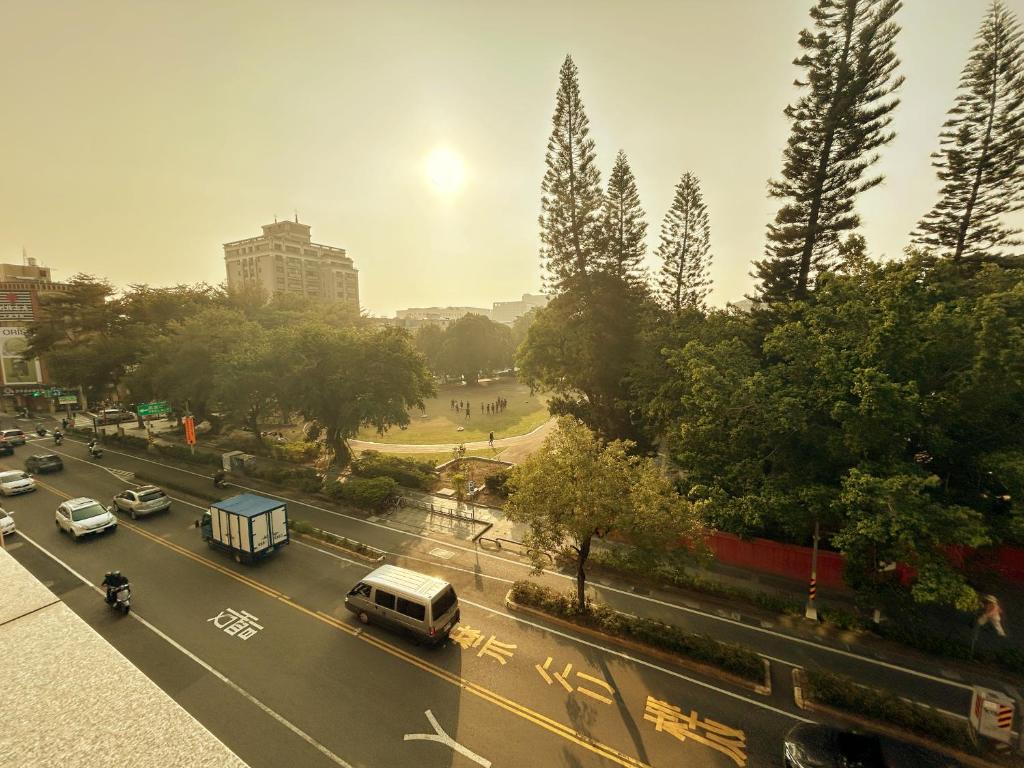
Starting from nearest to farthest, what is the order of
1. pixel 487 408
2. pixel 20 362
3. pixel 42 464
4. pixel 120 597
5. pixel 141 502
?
pixel 120 597
pixel 141 502
pixel 42 464
pixel 487 408
pixel 20 362

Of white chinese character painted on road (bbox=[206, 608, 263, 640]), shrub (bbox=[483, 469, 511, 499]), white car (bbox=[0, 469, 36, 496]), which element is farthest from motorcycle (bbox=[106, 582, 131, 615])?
white car (bbox=[0, 469, 36, 496])

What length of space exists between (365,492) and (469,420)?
26.3 metres

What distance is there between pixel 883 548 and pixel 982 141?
2837 centimetres

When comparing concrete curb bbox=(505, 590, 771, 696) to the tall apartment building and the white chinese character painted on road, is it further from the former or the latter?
the tall apartment building

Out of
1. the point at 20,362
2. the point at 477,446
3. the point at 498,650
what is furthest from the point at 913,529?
the point at 20,362

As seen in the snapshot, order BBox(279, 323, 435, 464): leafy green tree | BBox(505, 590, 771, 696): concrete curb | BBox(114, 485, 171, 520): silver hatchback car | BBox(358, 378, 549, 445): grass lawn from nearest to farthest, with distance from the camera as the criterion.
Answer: BBox(505, 590, 771, 696): concrete curb < BBox(114, 485, 171, 520): silver hatchback car < BBox(279, 323, 435, 464): leafy green tree < BBox(358, 378, 549, 445): grass lawn

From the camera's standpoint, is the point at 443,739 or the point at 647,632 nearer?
the point at 443,739

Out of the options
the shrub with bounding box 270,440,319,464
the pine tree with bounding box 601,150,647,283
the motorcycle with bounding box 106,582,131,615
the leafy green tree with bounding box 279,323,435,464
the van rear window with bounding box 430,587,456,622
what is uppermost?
the pine tree with bounding box 601,150,647,283

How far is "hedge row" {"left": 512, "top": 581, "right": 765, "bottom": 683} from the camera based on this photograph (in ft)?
41.2

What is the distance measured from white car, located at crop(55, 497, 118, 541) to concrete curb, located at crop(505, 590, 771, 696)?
20168 mm

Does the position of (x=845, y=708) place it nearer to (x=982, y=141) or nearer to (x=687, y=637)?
(x=687, y=637)

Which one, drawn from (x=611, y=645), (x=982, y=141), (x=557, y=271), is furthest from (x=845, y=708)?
(x=982, y=141)

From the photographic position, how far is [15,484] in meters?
27.1

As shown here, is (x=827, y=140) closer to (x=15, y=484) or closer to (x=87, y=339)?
(x=15, y=484)
